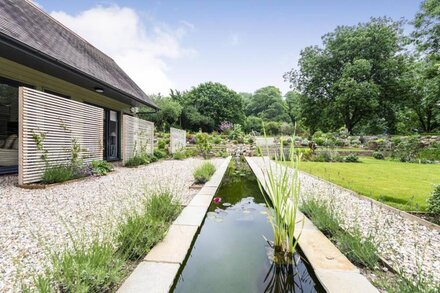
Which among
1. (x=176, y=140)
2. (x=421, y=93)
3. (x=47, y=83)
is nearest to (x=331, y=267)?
(x=47, y=83)

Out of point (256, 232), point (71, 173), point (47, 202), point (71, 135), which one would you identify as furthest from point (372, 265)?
point (71, 135)

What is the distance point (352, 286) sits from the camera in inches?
66.4

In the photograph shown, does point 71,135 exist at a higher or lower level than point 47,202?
higher

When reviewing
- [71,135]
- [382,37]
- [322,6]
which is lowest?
[71,135]

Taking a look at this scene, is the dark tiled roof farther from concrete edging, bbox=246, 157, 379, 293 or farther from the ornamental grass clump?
concrete edging, bbox=246, 157, 379, 293

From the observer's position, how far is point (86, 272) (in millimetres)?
1521

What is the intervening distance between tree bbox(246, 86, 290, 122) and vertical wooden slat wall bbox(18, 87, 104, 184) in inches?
1441

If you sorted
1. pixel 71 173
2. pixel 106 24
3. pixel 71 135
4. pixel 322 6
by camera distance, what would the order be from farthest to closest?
pixel 106 24 < pixel 322 6 < pixel 71 135 < pixel 71 173

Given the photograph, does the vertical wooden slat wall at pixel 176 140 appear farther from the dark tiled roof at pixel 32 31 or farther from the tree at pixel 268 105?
the tree at pixel 268 105

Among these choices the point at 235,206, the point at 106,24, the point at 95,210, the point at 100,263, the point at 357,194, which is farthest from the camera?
the point at 106,24

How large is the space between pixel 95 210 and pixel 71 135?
361cm

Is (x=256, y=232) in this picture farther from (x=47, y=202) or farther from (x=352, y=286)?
(x=47, y=202)

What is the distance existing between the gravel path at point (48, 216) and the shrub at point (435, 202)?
11.7 feet

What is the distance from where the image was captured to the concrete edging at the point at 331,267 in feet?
5.54
